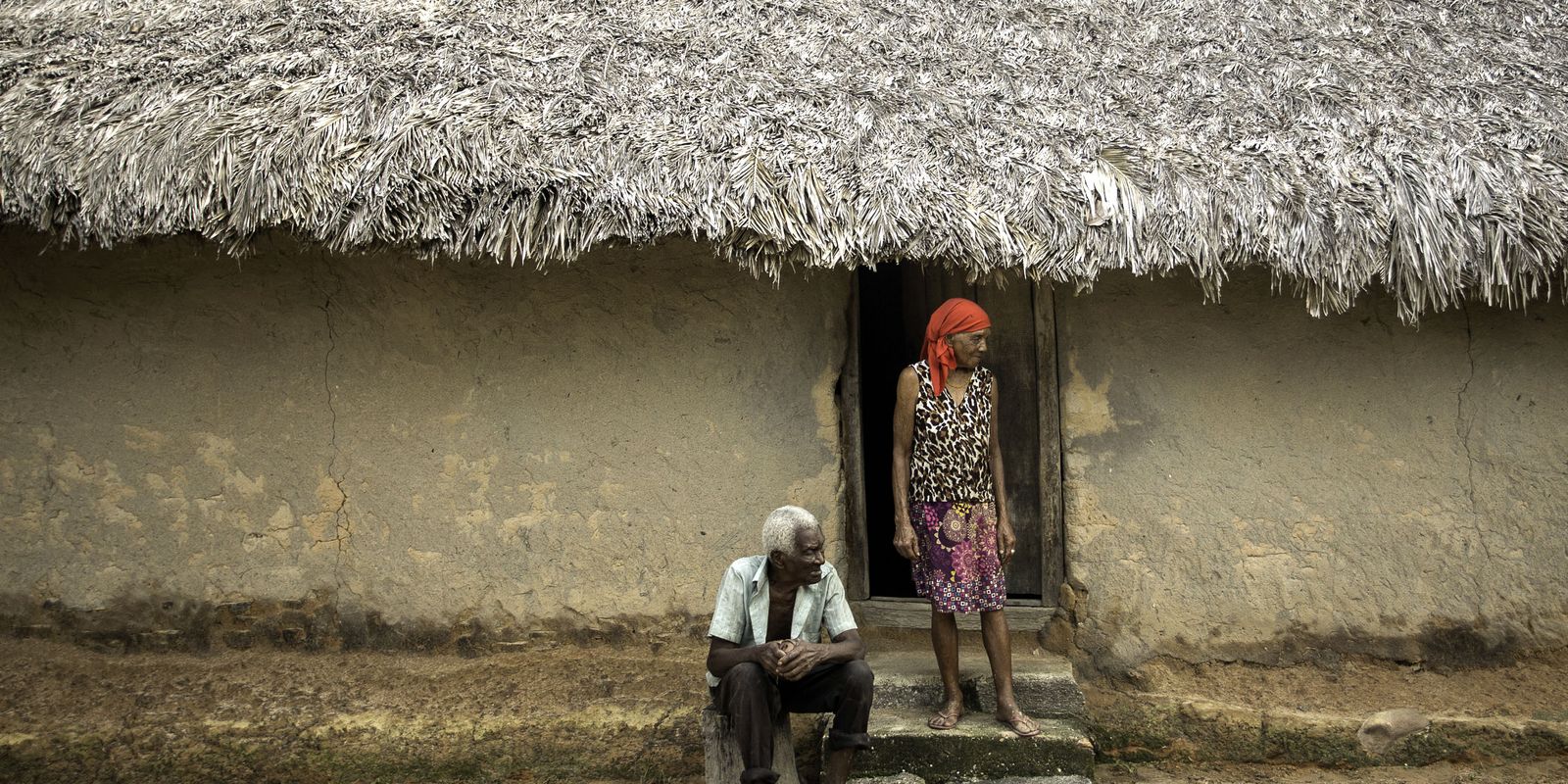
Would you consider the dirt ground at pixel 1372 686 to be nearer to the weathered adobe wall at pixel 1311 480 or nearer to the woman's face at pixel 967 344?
the weathered adobe wall at pixel 1311 480

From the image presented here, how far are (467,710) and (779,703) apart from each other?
1.39 m

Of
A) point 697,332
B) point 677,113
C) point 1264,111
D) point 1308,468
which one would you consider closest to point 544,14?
point 677,113

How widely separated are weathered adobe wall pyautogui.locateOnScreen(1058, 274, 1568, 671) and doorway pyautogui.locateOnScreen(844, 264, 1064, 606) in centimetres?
17

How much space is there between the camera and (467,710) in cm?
403

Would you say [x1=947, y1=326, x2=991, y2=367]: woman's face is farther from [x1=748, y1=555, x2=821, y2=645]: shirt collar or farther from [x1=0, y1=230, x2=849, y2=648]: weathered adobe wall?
[x1=748, y1=555, x2=821, y2=645]: shirt collar

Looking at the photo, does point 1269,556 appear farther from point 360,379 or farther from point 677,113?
point 360,379

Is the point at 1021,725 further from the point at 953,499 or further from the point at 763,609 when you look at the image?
the point at 763,609

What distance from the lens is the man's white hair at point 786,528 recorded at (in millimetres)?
3133

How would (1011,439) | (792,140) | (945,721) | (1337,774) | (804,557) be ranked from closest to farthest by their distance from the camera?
1. (804,557)
2. (945,721)
3. (792,140)
4. (1337,774)
5. (1011,439)

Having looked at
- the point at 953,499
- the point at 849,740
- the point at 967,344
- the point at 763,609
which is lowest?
the point at 849,740

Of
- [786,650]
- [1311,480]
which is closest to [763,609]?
A: [786,650]

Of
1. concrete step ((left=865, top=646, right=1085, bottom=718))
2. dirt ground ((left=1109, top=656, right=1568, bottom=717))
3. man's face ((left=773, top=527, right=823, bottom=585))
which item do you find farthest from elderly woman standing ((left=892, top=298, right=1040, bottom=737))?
dirt ground ((left=1109, top=656, right=1568, bottom=717))

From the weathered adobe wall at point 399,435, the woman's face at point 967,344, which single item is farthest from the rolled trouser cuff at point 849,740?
the woman's face at point 967,344

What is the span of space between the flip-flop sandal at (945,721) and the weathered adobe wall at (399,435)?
742 millimetres
